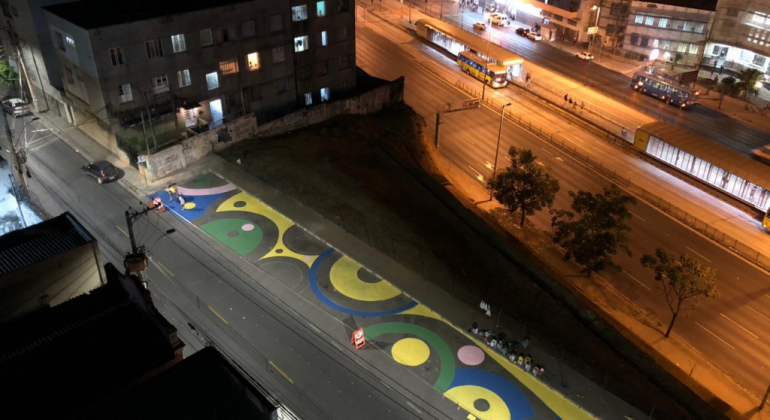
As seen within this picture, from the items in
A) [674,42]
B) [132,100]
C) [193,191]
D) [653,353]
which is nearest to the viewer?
[653,353]

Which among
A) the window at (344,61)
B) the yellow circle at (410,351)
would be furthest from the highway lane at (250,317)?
the window at (344,61)

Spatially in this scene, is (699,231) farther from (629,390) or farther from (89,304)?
(89,304)

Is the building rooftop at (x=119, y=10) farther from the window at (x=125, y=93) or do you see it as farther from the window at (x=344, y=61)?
the window at (x=344, y=61)

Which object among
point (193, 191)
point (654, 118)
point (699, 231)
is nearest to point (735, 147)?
point (654, 118)

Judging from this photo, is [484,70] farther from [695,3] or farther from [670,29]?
[695,3]

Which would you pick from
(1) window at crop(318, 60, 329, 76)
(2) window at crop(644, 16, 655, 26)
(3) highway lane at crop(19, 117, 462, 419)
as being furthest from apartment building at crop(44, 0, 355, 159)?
(2) window at crop(644, 16, 655, 26)

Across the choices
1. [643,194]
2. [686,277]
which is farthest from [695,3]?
[686,277]
